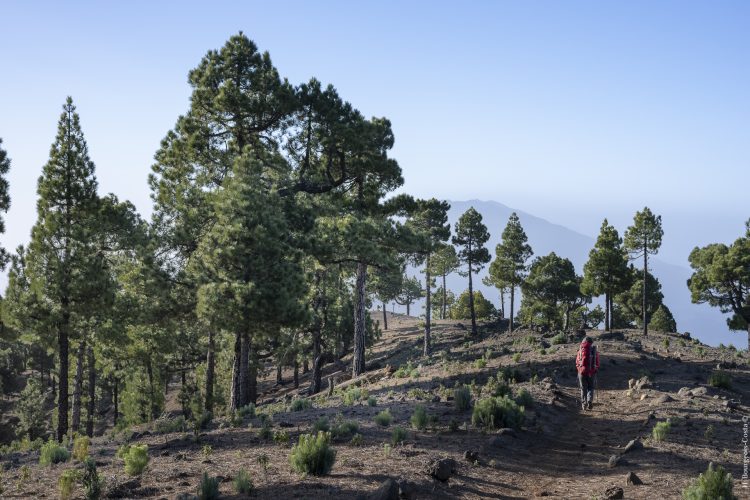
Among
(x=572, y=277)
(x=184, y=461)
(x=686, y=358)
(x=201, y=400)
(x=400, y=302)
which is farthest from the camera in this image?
(x=400, y=302)

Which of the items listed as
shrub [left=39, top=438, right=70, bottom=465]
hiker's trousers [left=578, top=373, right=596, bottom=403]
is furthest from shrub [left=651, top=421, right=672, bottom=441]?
shrub [left=39, top=438, right=70, bottom=465]

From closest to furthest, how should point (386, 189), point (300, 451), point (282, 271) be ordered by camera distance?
1. point (300, 451)
2. point (282, 271)
3. point (386, 189)

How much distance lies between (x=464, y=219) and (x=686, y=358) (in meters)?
29.7

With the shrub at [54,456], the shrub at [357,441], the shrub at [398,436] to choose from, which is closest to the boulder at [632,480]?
the shrub at [398,436]

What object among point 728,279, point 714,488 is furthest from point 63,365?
point 728,279

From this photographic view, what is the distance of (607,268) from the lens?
168 ft

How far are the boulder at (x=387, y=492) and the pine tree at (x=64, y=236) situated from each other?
19.0 metres

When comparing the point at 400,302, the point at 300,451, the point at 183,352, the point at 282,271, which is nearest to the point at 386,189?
the point at 282,271

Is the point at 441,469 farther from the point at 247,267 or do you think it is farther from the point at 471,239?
the point at 471,239

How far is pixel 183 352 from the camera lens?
3578 centimetres

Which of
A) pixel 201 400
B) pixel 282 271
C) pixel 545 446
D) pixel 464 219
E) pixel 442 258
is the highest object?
pixel 464 219

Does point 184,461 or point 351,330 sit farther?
point 351,330

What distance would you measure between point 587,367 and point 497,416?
15.5 feet

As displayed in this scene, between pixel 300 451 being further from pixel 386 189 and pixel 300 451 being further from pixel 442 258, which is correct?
pixel 442 258
